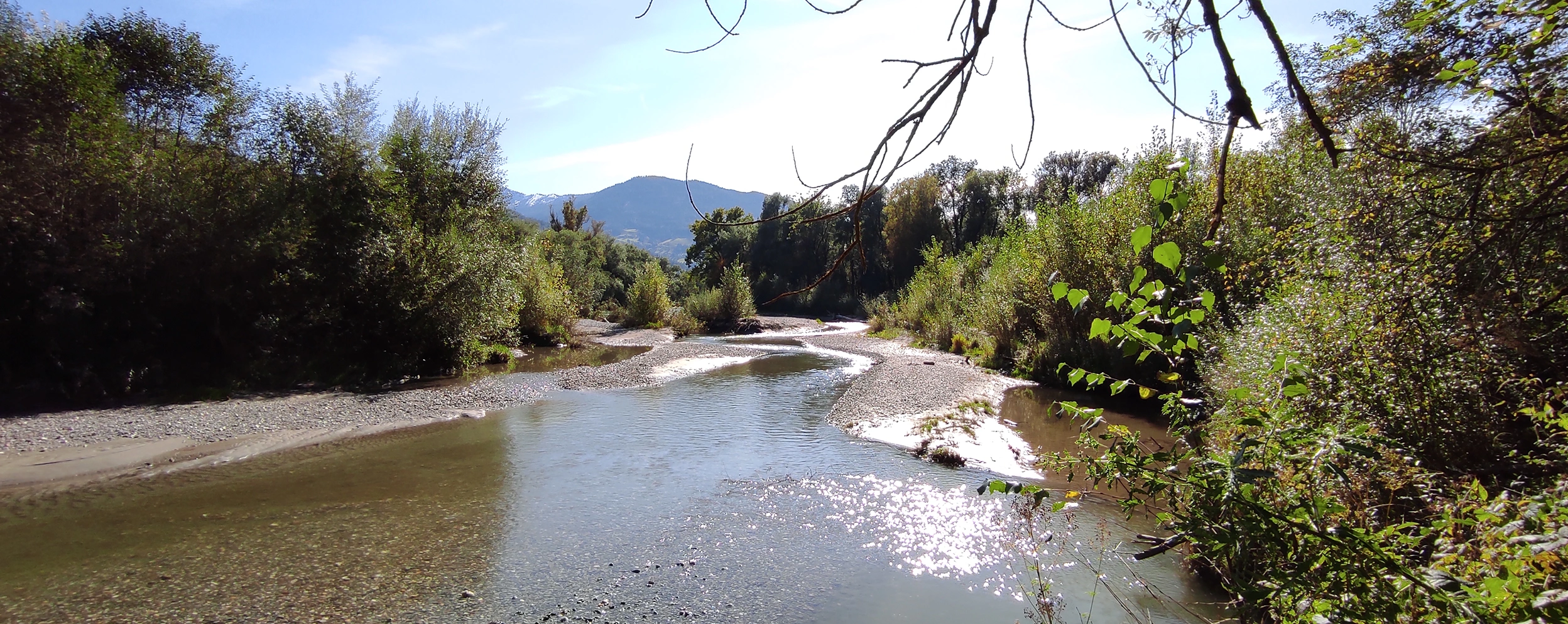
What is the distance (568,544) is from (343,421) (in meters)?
8.71

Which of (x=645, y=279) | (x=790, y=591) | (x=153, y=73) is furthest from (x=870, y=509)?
(x=645, y=279)

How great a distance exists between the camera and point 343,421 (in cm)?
1359

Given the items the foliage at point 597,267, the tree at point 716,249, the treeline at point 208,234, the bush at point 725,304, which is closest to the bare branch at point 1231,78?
the treeline at point 208,234

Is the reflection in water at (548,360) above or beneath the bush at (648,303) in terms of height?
beneath

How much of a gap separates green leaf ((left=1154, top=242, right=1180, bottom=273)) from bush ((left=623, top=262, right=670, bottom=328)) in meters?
38.5

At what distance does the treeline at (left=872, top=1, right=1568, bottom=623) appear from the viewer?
2.11 meters

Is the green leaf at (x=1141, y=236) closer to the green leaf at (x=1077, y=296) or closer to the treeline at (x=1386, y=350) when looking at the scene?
the treeline at (x=1386, y=350)

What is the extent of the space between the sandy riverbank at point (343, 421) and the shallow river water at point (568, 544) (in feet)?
2.91

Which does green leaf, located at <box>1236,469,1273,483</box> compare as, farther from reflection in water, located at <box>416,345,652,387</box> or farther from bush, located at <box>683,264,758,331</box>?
bush, located at <box>683,264,758,331</box>

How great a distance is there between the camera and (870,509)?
891 centimetres

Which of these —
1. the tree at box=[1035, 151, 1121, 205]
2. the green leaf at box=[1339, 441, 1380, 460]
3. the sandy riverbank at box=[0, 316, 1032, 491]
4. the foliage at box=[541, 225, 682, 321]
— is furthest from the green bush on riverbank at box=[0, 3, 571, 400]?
the tree at box=[1035, 151, 1121, 205]

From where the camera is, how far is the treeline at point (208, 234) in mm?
13453

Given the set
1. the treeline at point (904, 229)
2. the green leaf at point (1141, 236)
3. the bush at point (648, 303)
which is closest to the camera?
the green leaf at point (1141, 236)

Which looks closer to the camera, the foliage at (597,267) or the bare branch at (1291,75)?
the bare branch at (1291,75)
